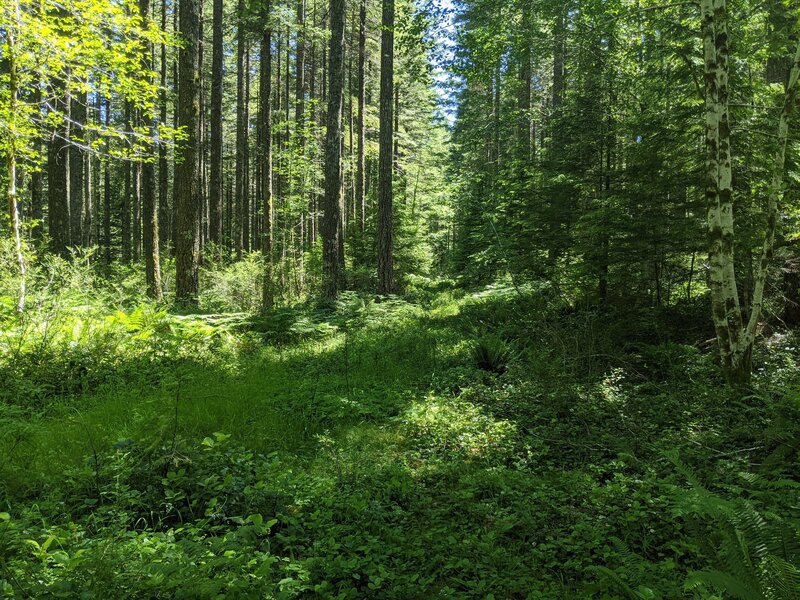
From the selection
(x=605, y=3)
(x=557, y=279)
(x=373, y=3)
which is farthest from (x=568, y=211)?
(x=373, y=3)

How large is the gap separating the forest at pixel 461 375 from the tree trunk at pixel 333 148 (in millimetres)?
63

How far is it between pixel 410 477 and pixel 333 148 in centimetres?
1016

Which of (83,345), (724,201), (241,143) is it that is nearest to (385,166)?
(83,345)

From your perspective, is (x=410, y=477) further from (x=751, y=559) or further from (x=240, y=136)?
(x=240, y=136)

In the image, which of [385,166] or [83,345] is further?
[385,166]

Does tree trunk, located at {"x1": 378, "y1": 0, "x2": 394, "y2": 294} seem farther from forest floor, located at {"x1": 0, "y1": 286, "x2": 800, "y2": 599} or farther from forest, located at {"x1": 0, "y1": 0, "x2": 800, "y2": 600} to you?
forest floor, located at {"x1": 0, "y1": 286, "x2": 800, "y2": 599}

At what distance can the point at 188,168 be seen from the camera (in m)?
11.2

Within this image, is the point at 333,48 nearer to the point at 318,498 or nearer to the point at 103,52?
the point at 103,52

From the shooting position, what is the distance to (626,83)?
9.86 m

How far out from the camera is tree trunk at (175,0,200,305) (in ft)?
34.7

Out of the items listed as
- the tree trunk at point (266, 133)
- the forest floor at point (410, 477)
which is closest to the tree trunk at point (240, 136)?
the tree trunk at point (266, 133)

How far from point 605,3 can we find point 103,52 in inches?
339

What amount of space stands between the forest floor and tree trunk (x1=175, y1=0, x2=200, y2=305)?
4.20m

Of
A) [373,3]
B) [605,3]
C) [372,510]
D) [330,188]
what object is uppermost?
[373,3]
